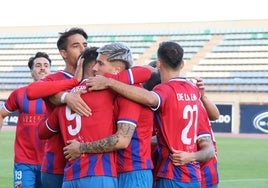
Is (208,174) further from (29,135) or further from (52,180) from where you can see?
(29,135)

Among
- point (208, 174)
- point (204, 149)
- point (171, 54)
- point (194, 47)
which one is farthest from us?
point (194, 47)

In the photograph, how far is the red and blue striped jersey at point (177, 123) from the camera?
485 centimetres

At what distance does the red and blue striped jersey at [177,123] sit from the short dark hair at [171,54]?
0.43 feet

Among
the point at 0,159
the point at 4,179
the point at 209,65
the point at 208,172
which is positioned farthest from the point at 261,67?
the point at 208,172

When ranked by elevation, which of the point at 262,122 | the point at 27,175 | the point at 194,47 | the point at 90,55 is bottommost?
the point at 27,175

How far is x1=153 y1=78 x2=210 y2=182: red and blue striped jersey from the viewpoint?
485cm

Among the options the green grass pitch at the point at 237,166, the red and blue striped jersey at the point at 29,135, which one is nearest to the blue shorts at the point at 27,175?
the red and blue striped jersey at the point at 29,135

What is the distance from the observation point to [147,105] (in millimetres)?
4641

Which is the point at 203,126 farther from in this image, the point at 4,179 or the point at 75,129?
the point at 4,179

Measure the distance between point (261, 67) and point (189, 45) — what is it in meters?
6.29

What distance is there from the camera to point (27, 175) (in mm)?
7371

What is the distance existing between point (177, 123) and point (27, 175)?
9.87ft

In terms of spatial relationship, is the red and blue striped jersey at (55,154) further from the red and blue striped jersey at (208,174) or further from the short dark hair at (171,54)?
the red and blue striped jersey at (208,174)

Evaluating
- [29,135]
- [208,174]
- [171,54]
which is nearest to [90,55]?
[171,54]
